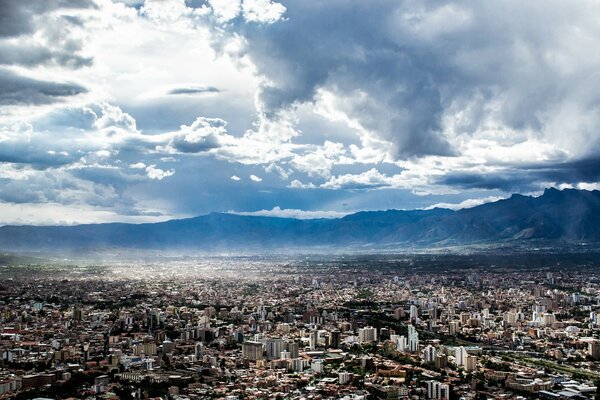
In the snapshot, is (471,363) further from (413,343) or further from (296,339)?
(296,339)

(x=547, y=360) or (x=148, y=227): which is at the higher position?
(x=148, y=227)

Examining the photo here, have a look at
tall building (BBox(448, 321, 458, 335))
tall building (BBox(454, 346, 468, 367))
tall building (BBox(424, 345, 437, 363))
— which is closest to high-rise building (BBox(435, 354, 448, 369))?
tall building (BBox(424, 345, 437, 363))

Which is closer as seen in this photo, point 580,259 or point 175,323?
point 175,323

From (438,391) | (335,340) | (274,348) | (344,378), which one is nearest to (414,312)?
(335,340)

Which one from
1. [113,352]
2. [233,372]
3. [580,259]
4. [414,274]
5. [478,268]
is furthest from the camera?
[580,259]

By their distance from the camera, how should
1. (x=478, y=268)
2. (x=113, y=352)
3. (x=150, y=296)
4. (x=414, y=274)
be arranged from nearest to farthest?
(x=113, y=352) < (x=150, y=296) < (x=414, y=274) < (x=478, y=268)

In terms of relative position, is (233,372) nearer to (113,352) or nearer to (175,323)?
(113,352)

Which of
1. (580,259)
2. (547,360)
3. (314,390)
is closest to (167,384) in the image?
(314,390)
